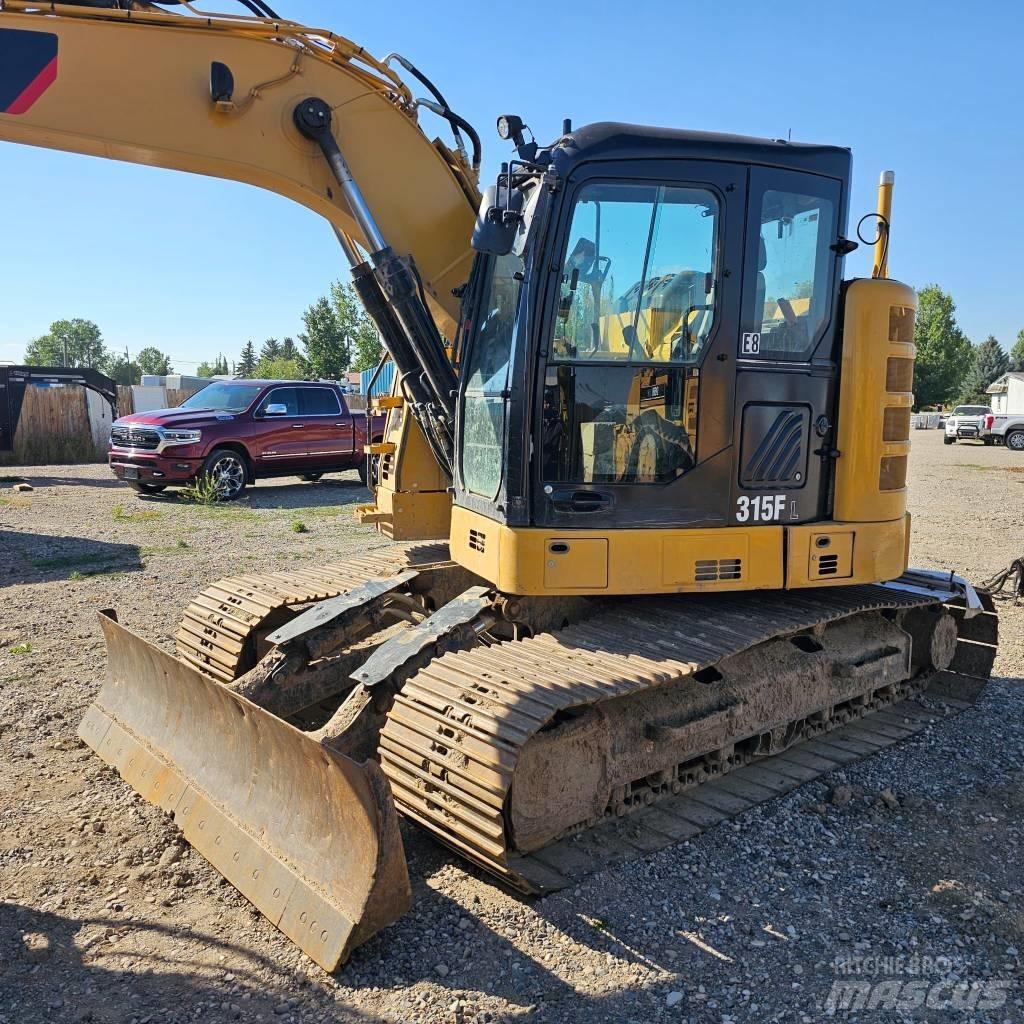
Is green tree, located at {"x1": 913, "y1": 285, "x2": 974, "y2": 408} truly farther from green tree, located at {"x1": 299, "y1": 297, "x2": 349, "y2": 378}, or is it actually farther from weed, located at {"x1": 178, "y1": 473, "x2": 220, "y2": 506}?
weed, located at {"x1": 178, "y1": 473, "x2": 220, "y2": 506}

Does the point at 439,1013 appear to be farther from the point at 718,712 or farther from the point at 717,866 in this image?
the point at 718,712

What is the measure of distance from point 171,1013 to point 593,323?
123 inches

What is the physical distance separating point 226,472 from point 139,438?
1.44m

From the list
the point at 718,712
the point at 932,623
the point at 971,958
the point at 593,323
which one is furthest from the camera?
the point at 932,623

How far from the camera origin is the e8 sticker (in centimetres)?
431

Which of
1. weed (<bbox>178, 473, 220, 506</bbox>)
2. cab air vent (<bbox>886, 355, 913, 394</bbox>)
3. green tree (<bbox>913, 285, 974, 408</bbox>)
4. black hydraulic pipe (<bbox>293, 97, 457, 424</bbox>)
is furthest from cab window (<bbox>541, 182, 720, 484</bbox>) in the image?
green tree (<bbox>913, 285, 974, 408</bbox>)

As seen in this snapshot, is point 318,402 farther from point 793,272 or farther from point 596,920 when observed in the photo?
point 596,920

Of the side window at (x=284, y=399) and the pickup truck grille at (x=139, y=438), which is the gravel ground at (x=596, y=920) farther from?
the side window at (x=284, y=399)

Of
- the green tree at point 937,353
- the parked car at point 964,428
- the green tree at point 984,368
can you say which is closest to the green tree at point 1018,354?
the green tree at point 984,368

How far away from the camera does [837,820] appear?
4281 millimetres

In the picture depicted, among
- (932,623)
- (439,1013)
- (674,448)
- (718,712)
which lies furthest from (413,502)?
(932,623)

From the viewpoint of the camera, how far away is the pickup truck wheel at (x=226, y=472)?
47.9 ft

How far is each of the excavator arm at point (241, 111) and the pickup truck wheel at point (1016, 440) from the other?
34429 mm

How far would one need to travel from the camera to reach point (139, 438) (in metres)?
14.5
